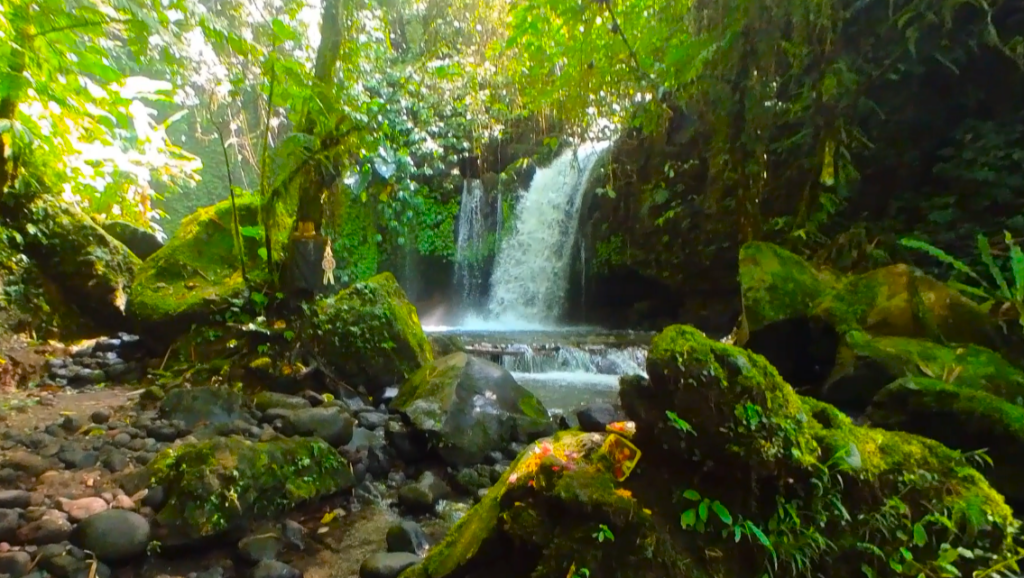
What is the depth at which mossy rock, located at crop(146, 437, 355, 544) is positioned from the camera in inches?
108

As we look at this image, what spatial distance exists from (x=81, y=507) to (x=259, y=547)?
855 mm

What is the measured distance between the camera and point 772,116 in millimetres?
5809

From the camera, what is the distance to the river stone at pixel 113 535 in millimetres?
2512

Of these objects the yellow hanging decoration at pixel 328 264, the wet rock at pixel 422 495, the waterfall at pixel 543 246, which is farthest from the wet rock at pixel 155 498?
the waterfall at pixel 543 246

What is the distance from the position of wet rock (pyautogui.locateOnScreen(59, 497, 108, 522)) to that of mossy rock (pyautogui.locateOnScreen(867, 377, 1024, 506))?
4010 millimetres

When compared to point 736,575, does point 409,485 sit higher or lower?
lower

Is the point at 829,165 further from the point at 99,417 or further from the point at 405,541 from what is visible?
the point at 99,417

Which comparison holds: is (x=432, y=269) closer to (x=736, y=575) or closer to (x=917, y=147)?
(x=917, y=147)

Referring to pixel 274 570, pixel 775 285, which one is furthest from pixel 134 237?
pixel 775 285

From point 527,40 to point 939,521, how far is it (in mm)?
5798

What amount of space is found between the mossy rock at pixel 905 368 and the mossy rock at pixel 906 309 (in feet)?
0.53

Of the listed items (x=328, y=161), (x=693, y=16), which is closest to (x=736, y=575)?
(x=328, y=161)

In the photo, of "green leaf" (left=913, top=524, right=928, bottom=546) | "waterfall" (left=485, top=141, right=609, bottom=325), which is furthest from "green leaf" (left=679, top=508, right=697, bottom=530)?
"waterfall" (left=485, top=141, right=609, bottom=325)

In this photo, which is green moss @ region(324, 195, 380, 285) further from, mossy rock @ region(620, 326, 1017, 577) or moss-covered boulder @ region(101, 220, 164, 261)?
mossy rock @ region(620, 326, 1017, 577)
